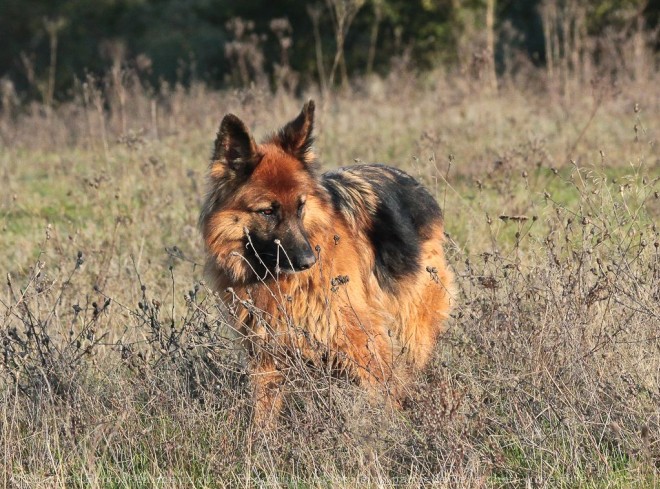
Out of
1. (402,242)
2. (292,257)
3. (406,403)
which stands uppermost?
(292,257)

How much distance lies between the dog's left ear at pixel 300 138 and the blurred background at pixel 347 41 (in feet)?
12.5

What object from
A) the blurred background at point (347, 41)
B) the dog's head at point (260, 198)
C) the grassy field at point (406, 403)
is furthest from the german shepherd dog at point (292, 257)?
the blurred background at point (347, 41)

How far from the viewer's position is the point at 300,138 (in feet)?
16.1

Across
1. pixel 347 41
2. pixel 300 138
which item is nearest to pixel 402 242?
pixel 300 138

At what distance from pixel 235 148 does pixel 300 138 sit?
37cm

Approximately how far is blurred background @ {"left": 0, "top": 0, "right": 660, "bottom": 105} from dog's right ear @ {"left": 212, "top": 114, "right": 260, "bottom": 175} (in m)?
4.02

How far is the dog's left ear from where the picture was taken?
487cm

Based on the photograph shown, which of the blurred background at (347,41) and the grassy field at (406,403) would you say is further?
the blurred background at (347,41)

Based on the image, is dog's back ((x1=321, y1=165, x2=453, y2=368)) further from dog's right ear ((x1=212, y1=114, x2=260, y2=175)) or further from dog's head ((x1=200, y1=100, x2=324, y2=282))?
dog's right ear ((x1=212, y1=114, x2=260, y2=175))

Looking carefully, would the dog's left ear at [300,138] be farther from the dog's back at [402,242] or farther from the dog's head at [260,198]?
the dog's back at [402,242]

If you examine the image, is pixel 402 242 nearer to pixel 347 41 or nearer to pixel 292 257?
pixel 292 257

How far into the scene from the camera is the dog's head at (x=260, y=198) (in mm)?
4719

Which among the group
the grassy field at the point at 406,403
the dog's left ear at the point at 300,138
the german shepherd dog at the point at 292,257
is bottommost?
the grassy field at the point at 406,403

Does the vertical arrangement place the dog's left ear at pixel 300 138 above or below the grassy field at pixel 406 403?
above
